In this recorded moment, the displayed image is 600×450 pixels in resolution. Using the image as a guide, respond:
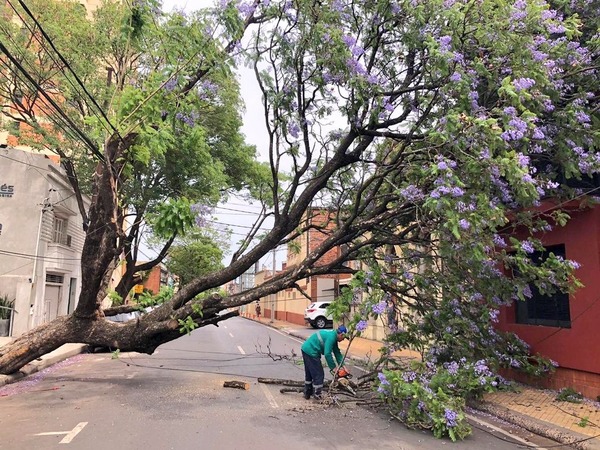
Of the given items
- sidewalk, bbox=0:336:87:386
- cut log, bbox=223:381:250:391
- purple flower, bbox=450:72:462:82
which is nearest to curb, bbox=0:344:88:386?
sidewalk, bbox=0:336:87:386

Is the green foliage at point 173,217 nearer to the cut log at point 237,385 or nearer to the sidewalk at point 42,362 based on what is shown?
the cut log at point 237,385

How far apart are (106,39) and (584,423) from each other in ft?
51.7

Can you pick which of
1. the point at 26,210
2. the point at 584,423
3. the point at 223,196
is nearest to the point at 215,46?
the point at 584,423

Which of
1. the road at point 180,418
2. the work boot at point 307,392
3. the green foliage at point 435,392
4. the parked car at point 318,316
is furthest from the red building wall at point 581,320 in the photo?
the parked car at point 318,316

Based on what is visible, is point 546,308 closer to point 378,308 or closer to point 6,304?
point 378,308

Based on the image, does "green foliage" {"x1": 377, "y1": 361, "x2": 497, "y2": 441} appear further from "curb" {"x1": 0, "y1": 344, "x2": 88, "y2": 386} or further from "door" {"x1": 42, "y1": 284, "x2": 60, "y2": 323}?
"door" {"x1": 42, "y1": 284, "x2": 60, "y2": 323}

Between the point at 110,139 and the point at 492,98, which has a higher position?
the point at 492,98

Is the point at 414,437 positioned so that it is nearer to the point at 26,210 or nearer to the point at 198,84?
the point at 198,84

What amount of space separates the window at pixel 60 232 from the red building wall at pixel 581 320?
2052cm

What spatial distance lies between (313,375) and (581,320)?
17.1 feet

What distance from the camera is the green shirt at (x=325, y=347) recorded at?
8875mm

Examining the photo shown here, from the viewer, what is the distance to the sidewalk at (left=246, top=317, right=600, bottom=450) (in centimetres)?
676

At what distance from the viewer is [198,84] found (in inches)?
405

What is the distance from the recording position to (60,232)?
76.2ft
